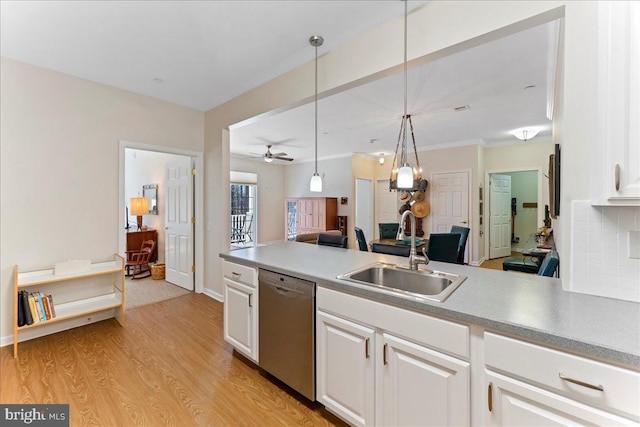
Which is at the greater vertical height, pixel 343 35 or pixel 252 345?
pixel 343 35

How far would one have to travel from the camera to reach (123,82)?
3121mm

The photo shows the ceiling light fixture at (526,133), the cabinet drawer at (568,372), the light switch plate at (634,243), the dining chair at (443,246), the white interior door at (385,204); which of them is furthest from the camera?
the white interior door at (385,204)

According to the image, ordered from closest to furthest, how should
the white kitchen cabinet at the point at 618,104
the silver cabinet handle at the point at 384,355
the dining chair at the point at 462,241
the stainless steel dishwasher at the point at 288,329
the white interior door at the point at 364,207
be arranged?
1. the white kitchen cabinet at the point at 618,104
2. the silver cabinet handle at the point at 384,355
3. the stainless steel dishwasher at the point at 288,329
4. the dining chair at the point at 462,241
5. the white interior door at the point at 364,207

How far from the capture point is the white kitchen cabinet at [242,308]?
85.1 inches

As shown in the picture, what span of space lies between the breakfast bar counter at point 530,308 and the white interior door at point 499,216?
5.44m

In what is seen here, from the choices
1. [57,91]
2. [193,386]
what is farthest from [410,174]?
[57,91]

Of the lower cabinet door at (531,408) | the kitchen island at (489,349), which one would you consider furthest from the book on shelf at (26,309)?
the lower cabinet door at (531,408)

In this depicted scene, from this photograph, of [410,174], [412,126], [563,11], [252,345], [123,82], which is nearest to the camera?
[563,11]

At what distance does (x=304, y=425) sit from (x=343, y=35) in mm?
2753

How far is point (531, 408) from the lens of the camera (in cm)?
106

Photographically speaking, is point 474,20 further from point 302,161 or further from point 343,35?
point 302,161

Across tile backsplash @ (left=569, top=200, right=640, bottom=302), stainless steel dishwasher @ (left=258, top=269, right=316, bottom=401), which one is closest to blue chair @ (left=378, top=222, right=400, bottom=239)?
stainless steel dishwasher @ (left=258, top=269, right=316, bottom=401)

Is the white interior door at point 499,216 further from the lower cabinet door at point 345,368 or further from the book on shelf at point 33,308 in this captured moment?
the book on shelf at point 33,308

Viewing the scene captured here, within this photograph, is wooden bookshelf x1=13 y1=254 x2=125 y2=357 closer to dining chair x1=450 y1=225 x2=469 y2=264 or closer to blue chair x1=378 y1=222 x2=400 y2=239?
blue chair x1=378 y1=222 x2=400 y2=239
